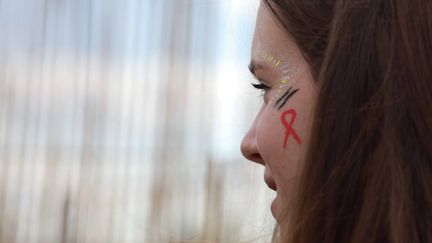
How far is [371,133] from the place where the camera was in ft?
1.71

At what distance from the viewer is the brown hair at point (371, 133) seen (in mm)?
503

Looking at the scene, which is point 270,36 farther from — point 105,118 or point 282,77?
point 105,118

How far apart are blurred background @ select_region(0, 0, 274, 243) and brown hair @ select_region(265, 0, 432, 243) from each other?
4.26 ft

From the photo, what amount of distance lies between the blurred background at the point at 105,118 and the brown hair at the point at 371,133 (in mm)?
1299

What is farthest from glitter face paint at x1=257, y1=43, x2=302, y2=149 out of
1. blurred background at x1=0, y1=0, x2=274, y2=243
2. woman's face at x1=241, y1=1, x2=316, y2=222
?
Result: blurred background at x1=0, y1=0, x2=274, y2=243

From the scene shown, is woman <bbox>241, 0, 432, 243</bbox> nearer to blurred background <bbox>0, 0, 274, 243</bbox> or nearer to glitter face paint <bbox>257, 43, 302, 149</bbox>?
glitter face paint <bbox>257, 43, 302, 149</bbox>

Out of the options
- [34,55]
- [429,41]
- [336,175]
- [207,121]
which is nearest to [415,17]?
[429,41]

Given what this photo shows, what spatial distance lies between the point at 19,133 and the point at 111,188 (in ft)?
1.09

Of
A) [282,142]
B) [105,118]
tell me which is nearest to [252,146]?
[282,142]

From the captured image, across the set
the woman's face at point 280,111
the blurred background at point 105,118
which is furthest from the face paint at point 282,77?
the blurred background at point 105,118

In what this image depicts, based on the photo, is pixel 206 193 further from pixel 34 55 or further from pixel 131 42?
pixel 34 55

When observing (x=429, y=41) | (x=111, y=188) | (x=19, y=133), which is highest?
(x=429, y=41)

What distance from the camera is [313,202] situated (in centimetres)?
53

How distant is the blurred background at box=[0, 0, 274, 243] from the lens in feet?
6.14
